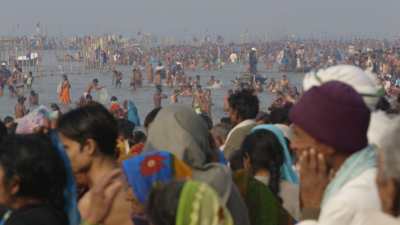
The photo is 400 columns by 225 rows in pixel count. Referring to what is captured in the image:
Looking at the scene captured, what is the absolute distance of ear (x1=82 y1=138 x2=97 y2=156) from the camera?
152 inches

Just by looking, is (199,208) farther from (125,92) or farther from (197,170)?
(125,92)

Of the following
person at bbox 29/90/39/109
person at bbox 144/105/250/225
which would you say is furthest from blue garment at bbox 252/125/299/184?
person at bbox 29/90/39/109

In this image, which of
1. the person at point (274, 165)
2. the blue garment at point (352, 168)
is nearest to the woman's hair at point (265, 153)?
the person at point (274, 165)

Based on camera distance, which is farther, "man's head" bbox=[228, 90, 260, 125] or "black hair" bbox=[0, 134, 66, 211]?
"man's head" bbox=[228, 90, 260, 125]

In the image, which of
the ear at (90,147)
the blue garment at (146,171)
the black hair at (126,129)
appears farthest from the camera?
the black hair at (126,129)

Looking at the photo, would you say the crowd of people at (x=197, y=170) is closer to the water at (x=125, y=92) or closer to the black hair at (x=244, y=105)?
the black hair at (x=244, y=105)

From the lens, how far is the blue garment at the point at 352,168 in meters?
3.02

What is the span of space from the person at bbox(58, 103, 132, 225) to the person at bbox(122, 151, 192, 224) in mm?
436

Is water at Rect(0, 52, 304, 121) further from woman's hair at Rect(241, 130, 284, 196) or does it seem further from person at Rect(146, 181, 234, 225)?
person at Rect(146, 181, 234, 225)

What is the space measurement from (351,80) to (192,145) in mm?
675

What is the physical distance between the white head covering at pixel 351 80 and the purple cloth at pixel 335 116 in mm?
209

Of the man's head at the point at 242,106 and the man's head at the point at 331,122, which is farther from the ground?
the man's head at the point at 331,122

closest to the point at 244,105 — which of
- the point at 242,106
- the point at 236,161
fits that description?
the point at 242,106

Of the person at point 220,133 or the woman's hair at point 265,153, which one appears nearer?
the woman's hair at point 265,153
